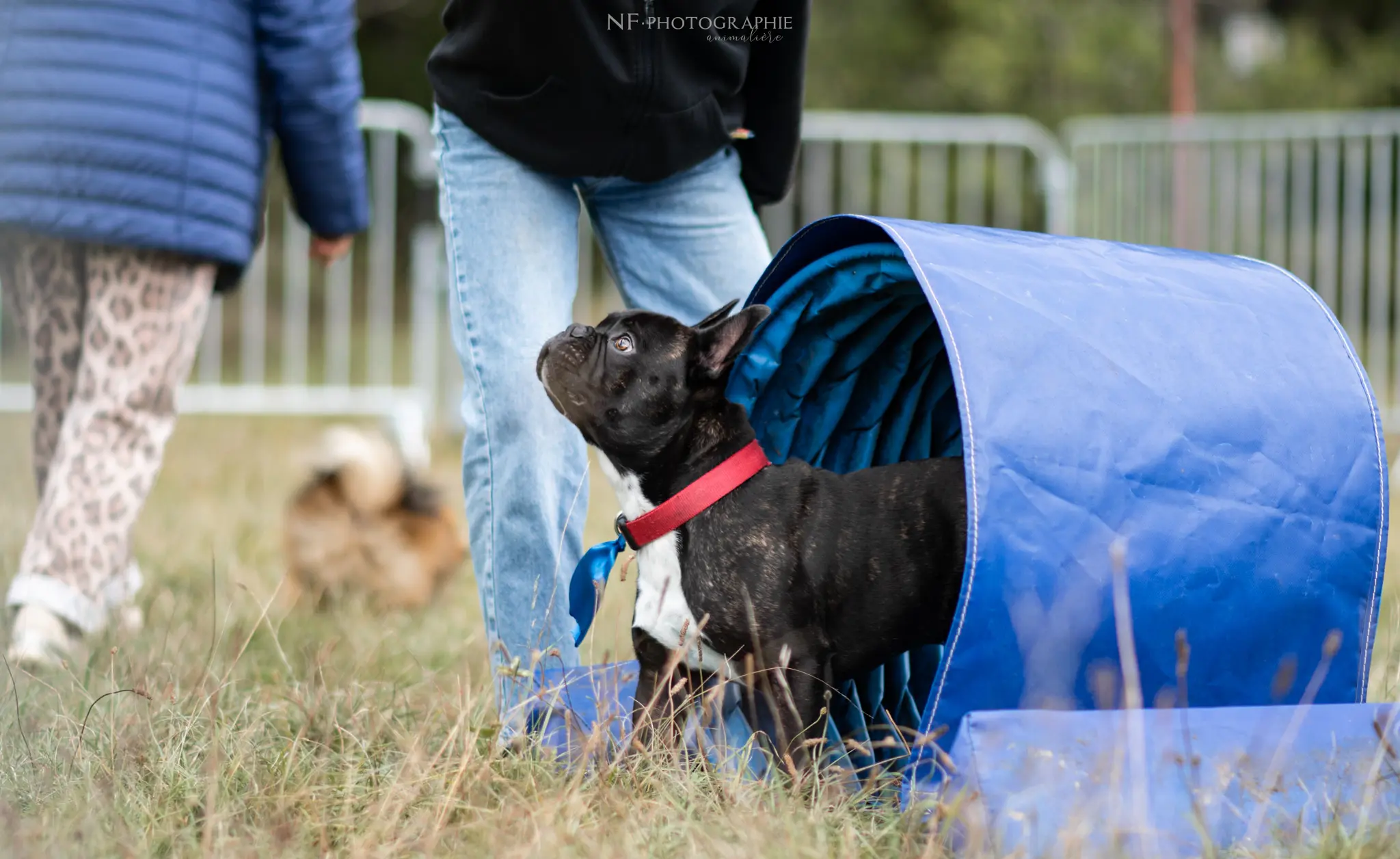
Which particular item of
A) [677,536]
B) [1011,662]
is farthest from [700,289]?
[1011,662]

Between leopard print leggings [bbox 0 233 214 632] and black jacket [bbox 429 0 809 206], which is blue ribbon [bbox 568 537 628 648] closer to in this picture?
black jacket [bbox 429 0 809 206]

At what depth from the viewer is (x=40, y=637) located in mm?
3699

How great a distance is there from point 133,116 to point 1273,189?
9636 millimetres

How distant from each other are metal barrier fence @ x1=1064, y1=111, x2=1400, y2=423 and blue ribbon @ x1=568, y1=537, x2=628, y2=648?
8363 millimetres

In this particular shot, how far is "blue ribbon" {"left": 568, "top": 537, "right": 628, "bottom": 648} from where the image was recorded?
10.3 feet

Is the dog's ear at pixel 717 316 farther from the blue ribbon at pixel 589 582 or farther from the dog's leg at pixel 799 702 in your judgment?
the dog's leg at pixel 799 702

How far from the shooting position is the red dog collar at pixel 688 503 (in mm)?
2973

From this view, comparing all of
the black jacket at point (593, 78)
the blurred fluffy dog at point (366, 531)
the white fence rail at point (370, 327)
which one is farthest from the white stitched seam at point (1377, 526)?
the white fence rail at point (370, 327)

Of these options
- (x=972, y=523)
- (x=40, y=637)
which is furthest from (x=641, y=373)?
(x=40, y=637)

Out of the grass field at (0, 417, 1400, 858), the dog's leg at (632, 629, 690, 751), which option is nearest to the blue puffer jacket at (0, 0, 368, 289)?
the grass field at (0, 417, 1400, 858)

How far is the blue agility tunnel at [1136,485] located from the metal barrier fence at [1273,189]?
26.6 ft

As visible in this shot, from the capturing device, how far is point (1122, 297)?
285 cm

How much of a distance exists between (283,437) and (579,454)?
688 centimetres

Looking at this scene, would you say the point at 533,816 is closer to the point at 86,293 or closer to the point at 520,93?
the point at 520,93
